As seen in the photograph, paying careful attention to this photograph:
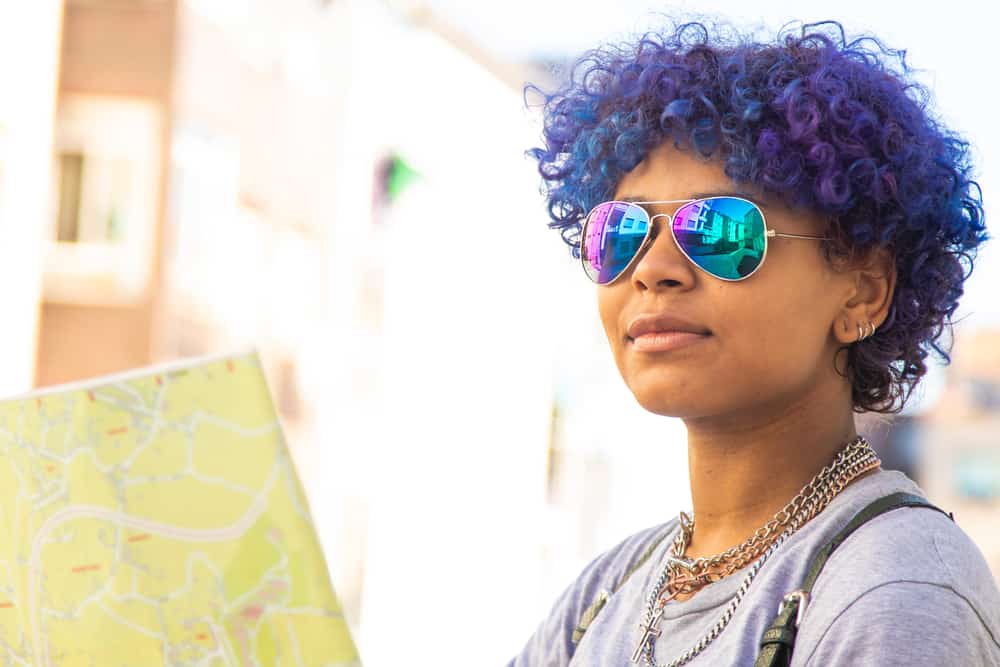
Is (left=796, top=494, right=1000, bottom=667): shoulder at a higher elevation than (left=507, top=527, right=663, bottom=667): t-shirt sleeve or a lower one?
higher

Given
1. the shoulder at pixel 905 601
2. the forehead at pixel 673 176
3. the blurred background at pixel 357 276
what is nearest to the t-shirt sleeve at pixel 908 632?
the shoulder at pixel 905 601

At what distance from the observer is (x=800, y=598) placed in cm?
192

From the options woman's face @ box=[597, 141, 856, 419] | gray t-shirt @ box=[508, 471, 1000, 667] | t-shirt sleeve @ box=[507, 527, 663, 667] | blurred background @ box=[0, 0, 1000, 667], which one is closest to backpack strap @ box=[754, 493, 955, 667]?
gray t-shirt @ box=[508, 471, 1000, 667]

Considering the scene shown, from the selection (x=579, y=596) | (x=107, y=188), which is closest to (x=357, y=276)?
(x=107, y=188)

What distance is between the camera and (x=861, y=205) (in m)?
2.23

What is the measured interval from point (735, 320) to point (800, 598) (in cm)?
44

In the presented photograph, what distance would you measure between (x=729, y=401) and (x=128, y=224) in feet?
41.1

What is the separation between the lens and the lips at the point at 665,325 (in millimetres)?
2197

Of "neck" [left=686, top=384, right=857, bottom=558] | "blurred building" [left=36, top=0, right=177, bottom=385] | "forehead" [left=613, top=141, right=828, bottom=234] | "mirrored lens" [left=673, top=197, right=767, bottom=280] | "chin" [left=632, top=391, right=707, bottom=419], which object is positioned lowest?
"neck" [left=686, top=384, right=857, bottom=558]

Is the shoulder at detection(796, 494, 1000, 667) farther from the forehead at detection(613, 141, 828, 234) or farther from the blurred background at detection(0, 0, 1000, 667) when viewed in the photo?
the blurred background at detection(0, 0, 1000, 667)

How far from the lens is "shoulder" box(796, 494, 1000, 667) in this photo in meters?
1.74

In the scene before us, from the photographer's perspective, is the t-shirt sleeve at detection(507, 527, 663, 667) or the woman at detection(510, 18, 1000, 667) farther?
the t-shirt sleeve at detection(507, 527, 663, 667)

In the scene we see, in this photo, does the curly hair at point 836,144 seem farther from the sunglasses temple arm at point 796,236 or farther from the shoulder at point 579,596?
the shoulder at point 579,596

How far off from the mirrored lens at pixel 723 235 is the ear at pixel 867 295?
165 mm
